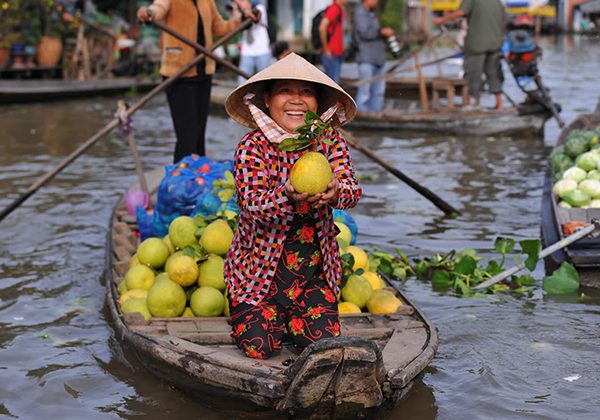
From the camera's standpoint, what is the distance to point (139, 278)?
4898 millimetres

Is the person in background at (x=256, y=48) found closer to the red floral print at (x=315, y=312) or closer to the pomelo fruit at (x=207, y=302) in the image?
the pomelo fruit at (x=207, y=302)

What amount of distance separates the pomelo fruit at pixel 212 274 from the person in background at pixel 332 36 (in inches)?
347

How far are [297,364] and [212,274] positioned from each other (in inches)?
47.9

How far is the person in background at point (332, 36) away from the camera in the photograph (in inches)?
521

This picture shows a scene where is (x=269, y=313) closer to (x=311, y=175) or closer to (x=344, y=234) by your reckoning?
(x=311, y=175)

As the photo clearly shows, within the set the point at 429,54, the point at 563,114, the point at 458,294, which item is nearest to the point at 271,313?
the point at 458,294

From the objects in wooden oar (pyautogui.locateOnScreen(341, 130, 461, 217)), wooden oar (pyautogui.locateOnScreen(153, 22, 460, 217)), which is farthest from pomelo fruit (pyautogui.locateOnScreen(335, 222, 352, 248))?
wooden oar (pyautogui.locateOnScreen(341, 130, 461, 217))

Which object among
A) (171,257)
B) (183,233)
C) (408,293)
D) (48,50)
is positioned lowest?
(408,293)

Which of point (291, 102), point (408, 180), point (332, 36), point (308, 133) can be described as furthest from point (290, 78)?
point (332, 36)

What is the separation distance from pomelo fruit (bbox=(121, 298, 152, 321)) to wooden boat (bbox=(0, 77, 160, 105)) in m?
11.3

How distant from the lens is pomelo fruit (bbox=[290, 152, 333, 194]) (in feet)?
11.5

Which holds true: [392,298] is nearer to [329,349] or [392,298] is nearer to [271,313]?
[271,313]

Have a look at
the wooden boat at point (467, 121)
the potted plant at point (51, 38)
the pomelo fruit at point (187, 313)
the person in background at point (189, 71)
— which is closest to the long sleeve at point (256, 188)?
the pomelo fruit at point (187, 313)

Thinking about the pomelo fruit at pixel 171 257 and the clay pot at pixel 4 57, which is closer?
the pomelo fruit at pixel 171 257
